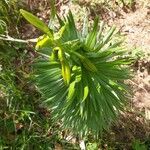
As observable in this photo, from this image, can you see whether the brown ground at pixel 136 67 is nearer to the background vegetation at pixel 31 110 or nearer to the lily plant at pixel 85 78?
the background vegetation at pixel 31 110

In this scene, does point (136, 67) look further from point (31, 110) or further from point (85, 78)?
point (85, 78)

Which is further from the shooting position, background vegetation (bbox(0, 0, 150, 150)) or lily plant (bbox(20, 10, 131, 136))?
background vegetation (bbox(0, 0, 150, 150))

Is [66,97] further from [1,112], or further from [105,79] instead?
[1,112]

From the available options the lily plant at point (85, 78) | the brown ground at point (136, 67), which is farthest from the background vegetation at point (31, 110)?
the lily plant at point (85, 78)

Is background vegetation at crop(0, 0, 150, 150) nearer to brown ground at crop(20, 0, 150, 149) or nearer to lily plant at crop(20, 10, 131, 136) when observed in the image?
brown ground at crop(20, 0, 150, 149)

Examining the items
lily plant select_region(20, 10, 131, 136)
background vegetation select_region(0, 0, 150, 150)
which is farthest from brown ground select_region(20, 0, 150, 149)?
lily plant select_region(20, 10, 131, 136)
